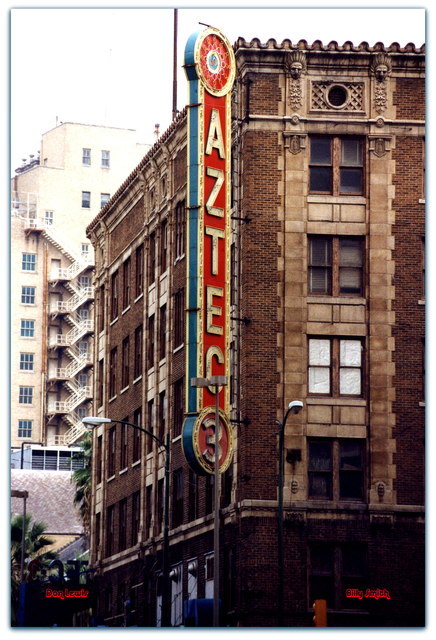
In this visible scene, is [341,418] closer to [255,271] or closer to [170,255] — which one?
[255,271]

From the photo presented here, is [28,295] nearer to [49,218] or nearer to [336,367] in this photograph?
[49,218]

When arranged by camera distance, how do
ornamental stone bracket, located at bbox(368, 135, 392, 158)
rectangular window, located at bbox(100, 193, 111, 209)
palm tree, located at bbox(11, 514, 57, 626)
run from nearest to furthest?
1. ornamental stone bracket, located at bbox(368, 135, 392, 158)
2. palm tree, located at bbox(11, 514, 57, 626)
3. rectangular window, located at bbox(100, 193, 111, 209)

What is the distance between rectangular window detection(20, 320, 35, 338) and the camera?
84.9 m

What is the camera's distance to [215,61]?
4091 centimetres

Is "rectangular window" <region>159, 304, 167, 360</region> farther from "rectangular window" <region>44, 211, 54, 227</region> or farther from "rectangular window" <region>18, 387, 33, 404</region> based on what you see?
"rectangular window" <region>44, 211, 54, 227</region>

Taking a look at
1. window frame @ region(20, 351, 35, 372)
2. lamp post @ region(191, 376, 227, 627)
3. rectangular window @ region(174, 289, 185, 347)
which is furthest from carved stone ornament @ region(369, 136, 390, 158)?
window frame @ region(20, 351, 35, 372)

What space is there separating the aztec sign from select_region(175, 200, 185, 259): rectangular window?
25.8ft

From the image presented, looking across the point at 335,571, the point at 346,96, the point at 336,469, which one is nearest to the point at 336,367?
the point at 336,469

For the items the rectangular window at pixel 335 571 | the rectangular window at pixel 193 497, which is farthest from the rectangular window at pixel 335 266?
the rectangular window at pixel 335 571

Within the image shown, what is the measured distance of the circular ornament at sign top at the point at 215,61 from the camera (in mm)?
39944

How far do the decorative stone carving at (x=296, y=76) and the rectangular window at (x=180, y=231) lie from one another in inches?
256

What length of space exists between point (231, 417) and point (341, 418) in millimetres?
3495

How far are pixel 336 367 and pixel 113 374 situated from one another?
1412 cm

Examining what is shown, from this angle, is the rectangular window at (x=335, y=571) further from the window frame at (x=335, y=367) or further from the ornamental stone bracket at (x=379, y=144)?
the ornamental stone bracket at (x=379, y=144)
